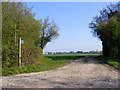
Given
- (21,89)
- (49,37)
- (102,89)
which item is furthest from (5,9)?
(49,37)

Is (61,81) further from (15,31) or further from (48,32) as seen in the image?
(48,32)

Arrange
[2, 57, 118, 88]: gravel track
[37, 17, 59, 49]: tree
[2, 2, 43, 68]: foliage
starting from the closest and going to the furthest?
[2, 57, 118, 88]: gravel track → [2, 2, 43, 68]: foliage → [37, 17, 59, 49]: tree

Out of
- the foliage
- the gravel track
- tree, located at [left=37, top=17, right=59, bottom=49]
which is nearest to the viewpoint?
the gravel track

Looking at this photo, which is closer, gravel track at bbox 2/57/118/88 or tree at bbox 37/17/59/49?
gravel track at bbox 2/57/118/88

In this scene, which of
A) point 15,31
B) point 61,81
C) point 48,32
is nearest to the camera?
point 61,81

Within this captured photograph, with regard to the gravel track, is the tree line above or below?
above

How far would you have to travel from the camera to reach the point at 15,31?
20.0 m

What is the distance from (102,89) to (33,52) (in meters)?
13.6

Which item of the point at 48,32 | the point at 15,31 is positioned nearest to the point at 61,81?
the point at 15,31

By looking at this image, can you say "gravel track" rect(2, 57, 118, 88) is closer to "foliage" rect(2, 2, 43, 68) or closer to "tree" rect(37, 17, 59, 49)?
"foliage" rect(2, 2, 43, 68)

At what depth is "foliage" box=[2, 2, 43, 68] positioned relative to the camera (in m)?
16.2

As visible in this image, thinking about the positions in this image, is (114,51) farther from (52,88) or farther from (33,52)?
(52,88)

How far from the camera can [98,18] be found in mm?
54406

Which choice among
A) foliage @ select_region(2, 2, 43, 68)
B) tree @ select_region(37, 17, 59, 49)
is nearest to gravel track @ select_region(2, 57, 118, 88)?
foliage @ select_region(2, 2, 43, 68)
